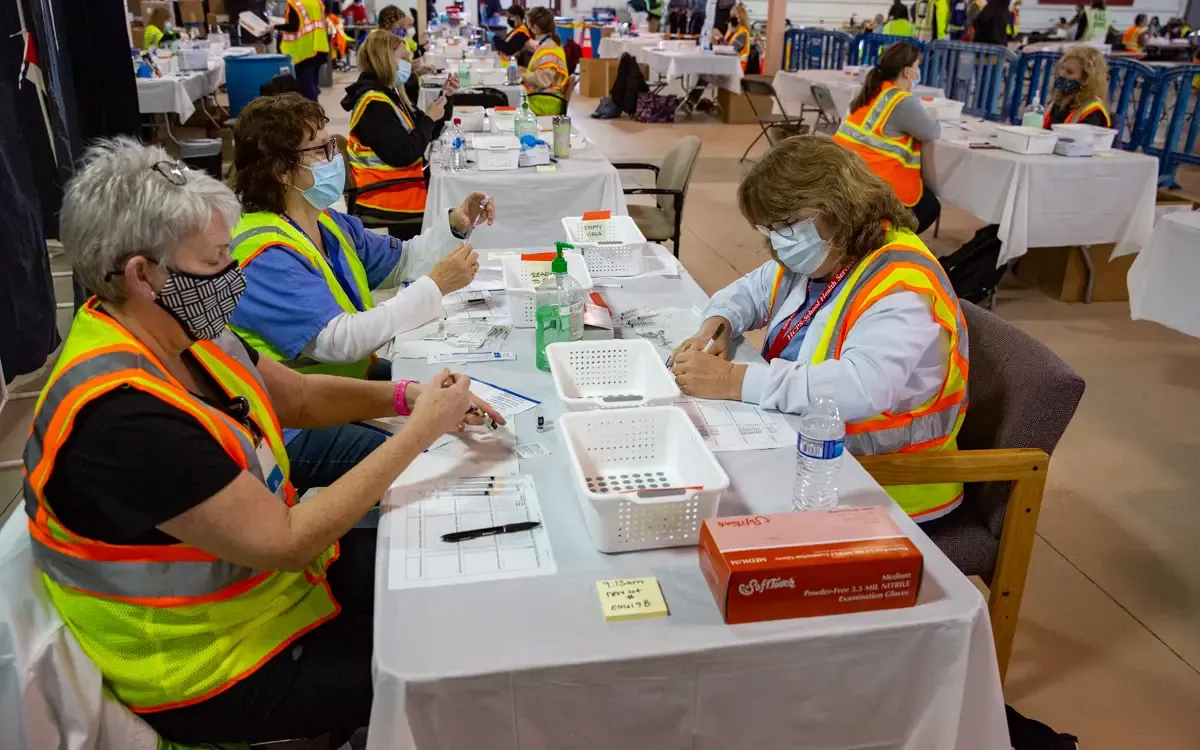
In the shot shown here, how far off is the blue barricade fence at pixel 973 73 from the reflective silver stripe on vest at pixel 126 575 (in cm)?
774

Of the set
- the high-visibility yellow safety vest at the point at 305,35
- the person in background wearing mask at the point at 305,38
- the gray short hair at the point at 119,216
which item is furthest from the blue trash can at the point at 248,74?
the gray short hair at the point at 119,216

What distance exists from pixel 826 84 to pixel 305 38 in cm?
531

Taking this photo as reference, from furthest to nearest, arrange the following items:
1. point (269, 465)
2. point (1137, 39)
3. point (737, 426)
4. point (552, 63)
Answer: point (1137, 39), point (552, 63), point (737, 426), point (269, 465)

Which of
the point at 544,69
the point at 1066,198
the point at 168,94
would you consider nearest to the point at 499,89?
the point at 544,69

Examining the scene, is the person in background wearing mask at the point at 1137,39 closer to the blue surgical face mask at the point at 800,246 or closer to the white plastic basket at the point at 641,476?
the blue surgical face mask at the point at 800,246

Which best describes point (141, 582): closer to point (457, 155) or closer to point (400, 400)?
point (400, 400)

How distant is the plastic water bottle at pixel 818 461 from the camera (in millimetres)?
1354

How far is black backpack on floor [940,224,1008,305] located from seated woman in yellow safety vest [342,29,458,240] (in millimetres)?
2629

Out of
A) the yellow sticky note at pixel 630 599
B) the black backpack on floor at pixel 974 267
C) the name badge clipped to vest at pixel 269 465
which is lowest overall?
the black backpack on floor at pixel 974 267

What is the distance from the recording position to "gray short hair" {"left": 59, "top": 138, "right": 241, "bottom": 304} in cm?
126

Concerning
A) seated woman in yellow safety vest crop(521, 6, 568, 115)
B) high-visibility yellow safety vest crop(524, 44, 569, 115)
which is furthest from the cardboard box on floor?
high-visibility yellow safety vest crop(524, 44, 569, 115)

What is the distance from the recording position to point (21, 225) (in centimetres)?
Answer: 316

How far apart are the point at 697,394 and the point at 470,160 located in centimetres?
282

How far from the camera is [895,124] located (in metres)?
4.67
